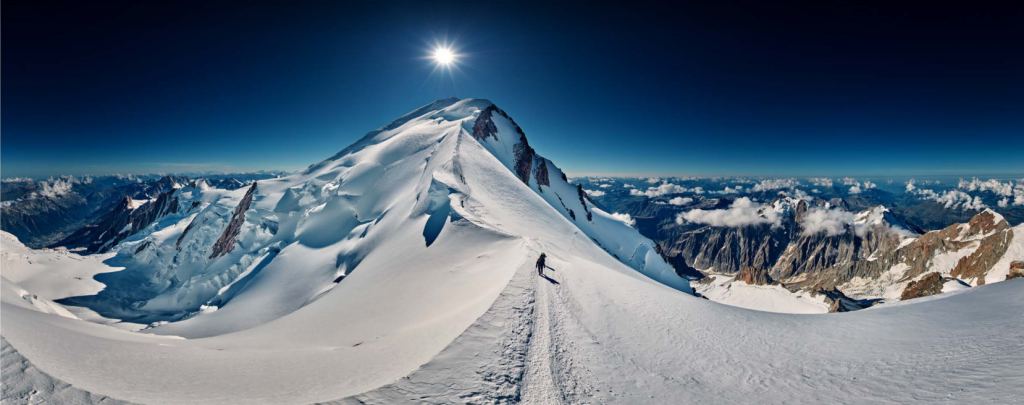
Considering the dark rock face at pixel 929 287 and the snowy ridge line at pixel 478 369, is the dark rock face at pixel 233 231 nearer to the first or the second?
the snowy ridge line at pixel 478 369

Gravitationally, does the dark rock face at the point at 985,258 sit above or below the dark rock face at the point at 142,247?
below

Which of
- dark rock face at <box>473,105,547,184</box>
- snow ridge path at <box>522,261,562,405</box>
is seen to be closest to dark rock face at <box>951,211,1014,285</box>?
dark rock face at <box>473,105,547,184</box>

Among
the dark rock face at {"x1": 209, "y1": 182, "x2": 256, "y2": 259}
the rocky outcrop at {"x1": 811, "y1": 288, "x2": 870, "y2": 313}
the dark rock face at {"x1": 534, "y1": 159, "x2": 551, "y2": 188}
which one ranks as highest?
the dark rock face at {"x1": 534, "y1": 159, "x2": 551, "y2": 188}

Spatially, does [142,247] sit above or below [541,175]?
below

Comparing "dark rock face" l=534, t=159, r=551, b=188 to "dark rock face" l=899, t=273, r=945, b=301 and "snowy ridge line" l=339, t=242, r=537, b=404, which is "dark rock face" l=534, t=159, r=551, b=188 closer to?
"snowy ridge line" l=339, t=242, r=537, b=404

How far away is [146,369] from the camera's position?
26.6ft

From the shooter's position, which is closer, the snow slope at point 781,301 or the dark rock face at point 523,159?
the dark rock face at point 523,159

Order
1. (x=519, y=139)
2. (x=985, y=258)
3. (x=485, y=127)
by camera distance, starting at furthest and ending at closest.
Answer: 1. (x=985, y=258)
2. (x=519, y=139)
3. (x=485, y=127)

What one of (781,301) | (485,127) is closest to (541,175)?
(485,127)

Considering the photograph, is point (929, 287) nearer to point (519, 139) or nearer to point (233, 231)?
point (519, 139)

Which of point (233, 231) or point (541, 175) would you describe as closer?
point (233, 231)

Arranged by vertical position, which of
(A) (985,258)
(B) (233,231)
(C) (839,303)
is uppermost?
(B) (233,231)

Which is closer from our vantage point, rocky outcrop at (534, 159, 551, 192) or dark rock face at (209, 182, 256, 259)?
dark rock face at (209, 182, 256, 259)

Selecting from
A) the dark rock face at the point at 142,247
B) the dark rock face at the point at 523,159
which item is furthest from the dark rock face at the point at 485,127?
the dark rock face at the point at 142,247
